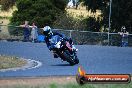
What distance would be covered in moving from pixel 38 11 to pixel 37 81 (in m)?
41.6

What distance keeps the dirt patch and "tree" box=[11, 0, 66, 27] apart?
3823 cm

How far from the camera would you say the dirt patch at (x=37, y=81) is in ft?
50.4

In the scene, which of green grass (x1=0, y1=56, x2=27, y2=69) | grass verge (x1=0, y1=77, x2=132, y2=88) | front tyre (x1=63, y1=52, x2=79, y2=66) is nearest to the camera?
grass verge (x1=0, y1=77, x2=132, y2=88)

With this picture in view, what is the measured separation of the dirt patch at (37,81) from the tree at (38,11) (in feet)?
125

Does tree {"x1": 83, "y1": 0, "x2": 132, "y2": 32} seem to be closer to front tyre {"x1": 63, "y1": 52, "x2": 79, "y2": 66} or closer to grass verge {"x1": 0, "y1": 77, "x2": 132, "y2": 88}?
front tyre {"x1": 63, "y1": 52, "x2": 79, "y2": 66}

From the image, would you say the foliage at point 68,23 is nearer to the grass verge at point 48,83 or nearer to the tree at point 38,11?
the tree at point 38,11

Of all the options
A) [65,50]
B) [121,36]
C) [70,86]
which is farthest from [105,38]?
[70,86]

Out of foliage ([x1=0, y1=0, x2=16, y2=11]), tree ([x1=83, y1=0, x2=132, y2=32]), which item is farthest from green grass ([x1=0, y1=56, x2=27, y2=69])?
foliage ([x1=0, y1=0, x2=16, y2=11])

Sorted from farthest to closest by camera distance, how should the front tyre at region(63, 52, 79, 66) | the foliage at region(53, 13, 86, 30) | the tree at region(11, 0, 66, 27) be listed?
the tree at region(11, 0, 66, 27), the foliage at region(53, 13, 86, 30), the front tyre at region(63, 52, 79, 66)

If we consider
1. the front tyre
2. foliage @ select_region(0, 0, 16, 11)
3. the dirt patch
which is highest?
the dirt patch

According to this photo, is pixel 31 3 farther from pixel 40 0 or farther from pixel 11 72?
pixel 11 72

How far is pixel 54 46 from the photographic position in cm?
2270

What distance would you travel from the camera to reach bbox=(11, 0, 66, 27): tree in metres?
55.8

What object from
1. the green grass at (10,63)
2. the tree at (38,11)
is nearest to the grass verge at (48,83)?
the green grass at (10,63)
